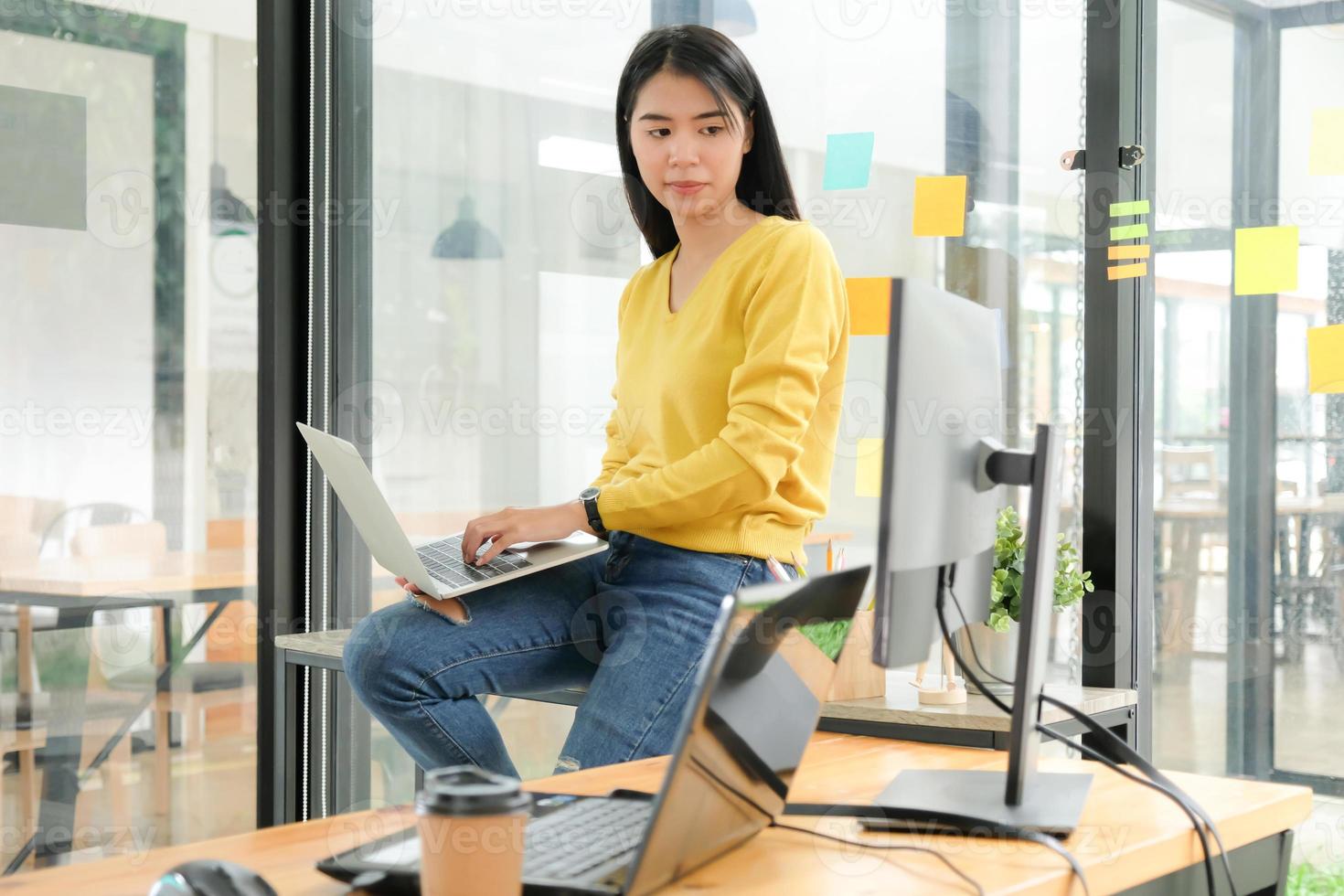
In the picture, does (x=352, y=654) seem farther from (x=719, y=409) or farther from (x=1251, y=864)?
(x=1251, y=864)

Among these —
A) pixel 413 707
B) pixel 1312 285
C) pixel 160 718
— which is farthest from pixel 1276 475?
pixel 160 718

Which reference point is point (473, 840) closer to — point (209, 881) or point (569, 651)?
point (209, 881)

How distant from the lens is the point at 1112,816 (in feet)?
3.09

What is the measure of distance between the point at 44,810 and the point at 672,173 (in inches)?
69.2

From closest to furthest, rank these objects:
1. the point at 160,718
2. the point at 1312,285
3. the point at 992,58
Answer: the point at 1312,285
the point at 992,58
the point at 160,718

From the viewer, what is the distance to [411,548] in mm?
1438

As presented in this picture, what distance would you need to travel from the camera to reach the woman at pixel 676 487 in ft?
4.94

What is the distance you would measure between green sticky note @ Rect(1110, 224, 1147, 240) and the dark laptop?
1256mm

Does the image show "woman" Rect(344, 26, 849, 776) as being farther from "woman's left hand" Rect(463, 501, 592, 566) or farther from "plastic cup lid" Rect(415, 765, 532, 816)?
"plastic cup lid" Rect(415, 765, 532, 816)

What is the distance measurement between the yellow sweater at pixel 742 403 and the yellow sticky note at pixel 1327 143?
72 cm

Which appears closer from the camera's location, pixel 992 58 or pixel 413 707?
pixel 413 707

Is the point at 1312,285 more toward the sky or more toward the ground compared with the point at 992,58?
more toward the ground

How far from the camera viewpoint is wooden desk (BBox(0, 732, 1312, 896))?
0.74m

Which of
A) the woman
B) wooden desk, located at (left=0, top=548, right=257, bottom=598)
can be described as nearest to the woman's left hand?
the woman
